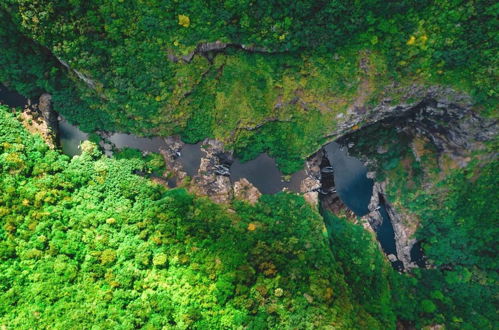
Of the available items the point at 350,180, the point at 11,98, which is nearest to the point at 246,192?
the point at 350,180

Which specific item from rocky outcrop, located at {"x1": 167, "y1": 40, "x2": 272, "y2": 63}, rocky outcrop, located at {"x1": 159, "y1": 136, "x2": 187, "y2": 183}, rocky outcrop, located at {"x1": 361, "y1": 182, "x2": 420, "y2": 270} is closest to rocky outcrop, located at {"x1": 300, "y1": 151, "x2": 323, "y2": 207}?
rocky outcrop, located at {"x1": 361, "y1": 182, "x2": 420, "y2": 270}

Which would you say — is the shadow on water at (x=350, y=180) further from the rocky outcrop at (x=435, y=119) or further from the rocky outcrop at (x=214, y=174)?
the rocky outcrop at (x=214, y=174)

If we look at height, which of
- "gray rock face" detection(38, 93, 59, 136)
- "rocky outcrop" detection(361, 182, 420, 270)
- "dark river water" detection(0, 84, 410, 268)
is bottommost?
"rocky outcrop" detection(361, 182, 420, 270)

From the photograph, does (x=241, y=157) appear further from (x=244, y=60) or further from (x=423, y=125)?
(x=423, y=125)

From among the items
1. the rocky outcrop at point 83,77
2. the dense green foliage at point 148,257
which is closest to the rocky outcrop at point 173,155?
the dense green foliage at point 148,257

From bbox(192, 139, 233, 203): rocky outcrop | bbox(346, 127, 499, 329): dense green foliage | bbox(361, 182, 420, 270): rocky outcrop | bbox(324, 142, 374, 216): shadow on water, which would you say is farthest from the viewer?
bbox(324, 142, 374, 216): shadow on water

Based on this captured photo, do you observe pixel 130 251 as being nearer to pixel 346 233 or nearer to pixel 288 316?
pixel 288 316

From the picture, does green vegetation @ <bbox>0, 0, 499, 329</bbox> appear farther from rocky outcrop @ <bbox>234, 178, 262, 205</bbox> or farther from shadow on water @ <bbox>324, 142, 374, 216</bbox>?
shadow on water @ <bbox>324, 142, 374, 216</bbox>
